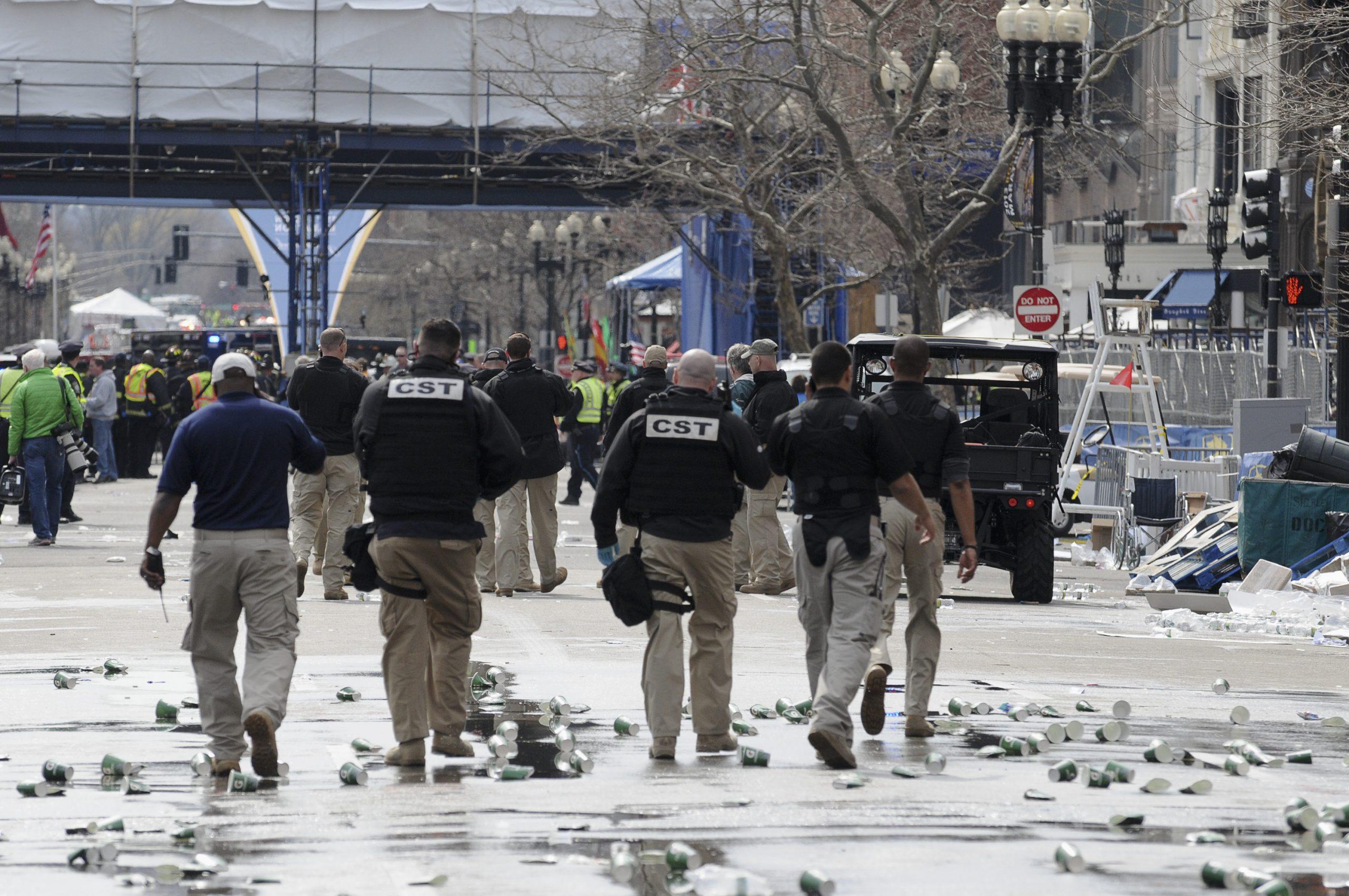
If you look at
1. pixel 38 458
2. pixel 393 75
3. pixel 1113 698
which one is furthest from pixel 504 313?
pixel 1113 698

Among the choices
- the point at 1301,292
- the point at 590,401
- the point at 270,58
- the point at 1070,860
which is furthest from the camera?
the point at 270,58

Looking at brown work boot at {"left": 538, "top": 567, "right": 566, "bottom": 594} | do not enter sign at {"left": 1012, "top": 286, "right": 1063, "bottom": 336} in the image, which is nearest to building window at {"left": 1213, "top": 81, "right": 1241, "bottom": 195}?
do not enter sign at {"left": 1012, "top": 286, "right": 1063, "bottom": 336}

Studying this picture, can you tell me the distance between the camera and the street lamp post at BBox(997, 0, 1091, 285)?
71.4 ft

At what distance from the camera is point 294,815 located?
289 inches

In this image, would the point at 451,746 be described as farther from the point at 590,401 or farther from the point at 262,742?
the point at 590,401

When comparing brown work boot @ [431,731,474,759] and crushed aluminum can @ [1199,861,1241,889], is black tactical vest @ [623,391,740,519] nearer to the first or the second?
brown work boot @ [431,731,474,759]

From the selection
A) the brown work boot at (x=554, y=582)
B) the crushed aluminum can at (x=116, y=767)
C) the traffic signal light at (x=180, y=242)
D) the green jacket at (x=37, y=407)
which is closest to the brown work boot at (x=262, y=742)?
the crushed aluminum can at (x=116, y=767)

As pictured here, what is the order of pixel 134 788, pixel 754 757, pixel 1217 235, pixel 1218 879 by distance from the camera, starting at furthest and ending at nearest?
pixel 1217 235, pixel 754 757, pixel 134 788, pixel 1218 879

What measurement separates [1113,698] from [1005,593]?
6.70 meters

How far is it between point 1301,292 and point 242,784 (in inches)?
544

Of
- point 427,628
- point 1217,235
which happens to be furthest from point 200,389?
point 427,628

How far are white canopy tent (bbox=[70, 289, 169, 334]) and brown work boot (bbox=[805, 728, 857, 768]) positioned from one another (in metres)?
70.2

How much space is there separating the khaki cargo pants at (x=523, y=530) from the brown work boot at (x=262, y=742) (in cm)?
742

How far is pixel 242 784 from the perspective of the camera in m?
7.83
